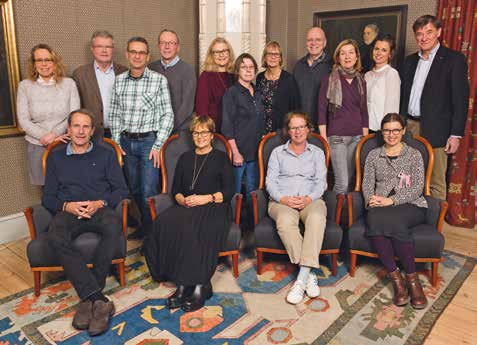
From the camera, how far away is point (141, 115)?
10.3 ft

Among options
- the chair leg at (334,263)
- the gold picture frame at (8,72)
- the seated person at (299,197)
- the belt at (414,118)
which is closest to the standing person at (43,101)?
the gold picture frame at (8,72)

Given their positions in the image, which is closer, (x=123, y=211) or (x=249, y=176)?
(x=123, y=211)

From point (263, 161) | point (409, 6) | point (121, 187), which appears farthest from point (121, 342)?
point (409, 6)

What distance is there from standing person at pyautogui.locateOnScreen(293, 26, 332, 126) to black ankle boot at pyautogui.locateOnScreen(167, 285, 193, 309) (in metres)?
1.84

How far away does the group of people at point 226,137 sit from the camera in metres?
2.61

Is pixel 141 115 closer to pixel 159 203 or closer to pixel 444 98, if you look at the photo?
pixel 159 203

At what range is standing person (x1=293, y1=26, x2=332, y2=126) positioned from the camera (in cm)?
345

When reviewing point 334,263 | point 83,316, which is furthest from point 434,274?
point 83,316

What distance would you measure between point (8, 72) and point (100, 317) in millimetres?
2132

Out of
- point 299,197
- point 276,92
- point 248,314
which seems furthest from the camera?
point 276,92

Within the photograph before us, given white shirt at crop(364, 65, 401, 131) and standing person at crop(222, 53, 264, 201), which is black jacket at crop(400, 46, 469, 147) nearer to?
white shirt at crop(364, 65, 401, 131)

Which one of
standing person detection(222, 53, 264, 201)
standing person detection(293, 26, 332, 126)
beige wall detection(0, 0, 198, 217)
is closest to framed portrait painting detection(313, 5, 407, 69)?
standing person detection(293, 26, 332, 126)

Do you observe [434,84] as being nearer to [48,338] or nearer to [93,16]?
[93,16]

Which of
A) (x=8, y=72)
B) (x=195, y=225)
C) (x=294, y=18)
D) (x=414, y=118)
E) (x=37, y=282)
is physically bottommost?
(x=37, y=282)
